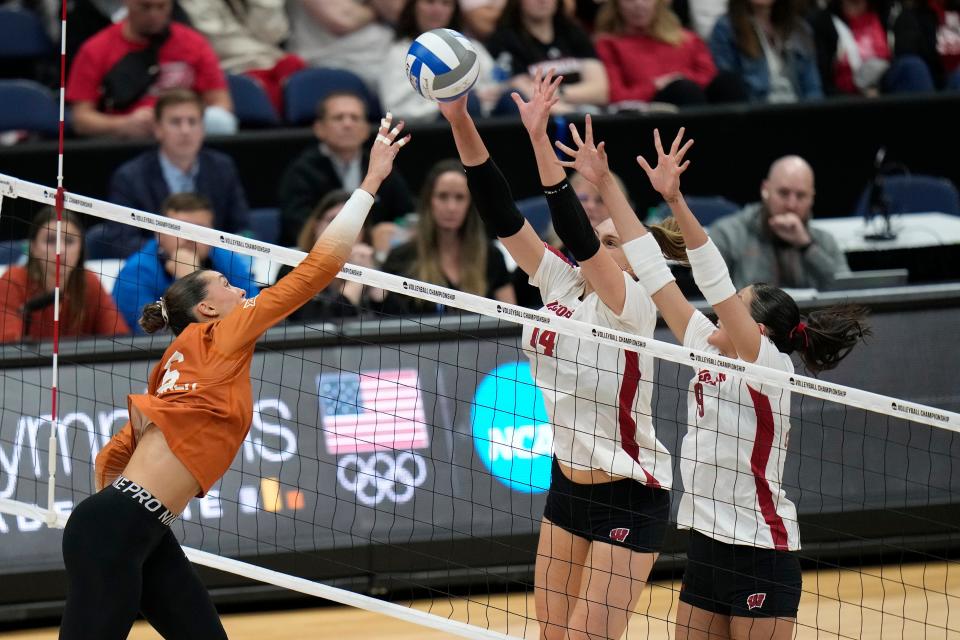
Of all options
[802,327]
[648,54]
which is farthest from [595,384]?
[648,54]

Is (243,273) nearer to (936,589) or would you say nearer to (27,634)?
(27,634)

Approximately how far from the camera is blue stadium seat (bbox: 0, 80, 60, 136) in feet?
29.8

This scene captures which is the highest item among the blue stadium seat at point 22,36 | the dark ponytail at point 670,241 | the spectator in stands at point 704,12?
the spectator in stands at point 704,12

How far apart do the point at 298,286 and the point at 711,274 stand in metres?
1.34

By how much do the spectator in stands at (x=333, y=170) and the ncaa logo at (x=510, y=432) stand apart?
2006 millimetres

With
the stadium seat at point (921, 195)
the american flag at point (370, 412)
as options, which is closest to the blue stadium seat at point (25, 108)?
the american flag at point (370, 412)

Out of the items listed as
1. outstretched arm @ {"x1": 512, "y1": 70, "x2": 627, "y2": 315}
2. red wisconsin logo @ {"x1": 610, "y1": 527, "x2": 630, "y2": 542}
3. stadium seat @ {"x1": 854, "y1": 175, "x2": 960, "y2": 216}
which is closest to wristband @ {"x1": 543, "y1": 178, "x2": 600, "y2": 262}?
outstretched arm @ {"x1": 512, "y1": 70, "x2": 627, "y2": 315}

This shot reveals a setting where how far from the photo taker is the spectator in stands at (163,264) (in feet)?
24.0

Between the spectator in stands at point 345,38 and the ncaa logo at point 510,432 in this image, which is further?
the spectator in stands at point 345,38

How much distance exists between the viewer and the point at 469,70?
4.98 meters

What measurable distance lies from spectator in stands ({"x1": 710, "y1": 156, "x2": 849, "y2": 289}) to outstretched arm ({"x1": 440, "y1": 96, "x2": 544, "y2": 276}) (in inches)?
127

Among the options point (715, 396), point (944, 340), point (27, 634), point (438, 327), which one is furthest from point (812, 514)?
point (27, 634)

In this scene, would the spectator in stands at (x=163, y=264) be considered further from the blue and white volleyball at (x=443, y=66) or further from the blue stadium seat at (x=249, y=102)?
the blue and white volleyball at (x=443, y=66)

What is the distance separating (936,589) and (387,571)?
2.67m
